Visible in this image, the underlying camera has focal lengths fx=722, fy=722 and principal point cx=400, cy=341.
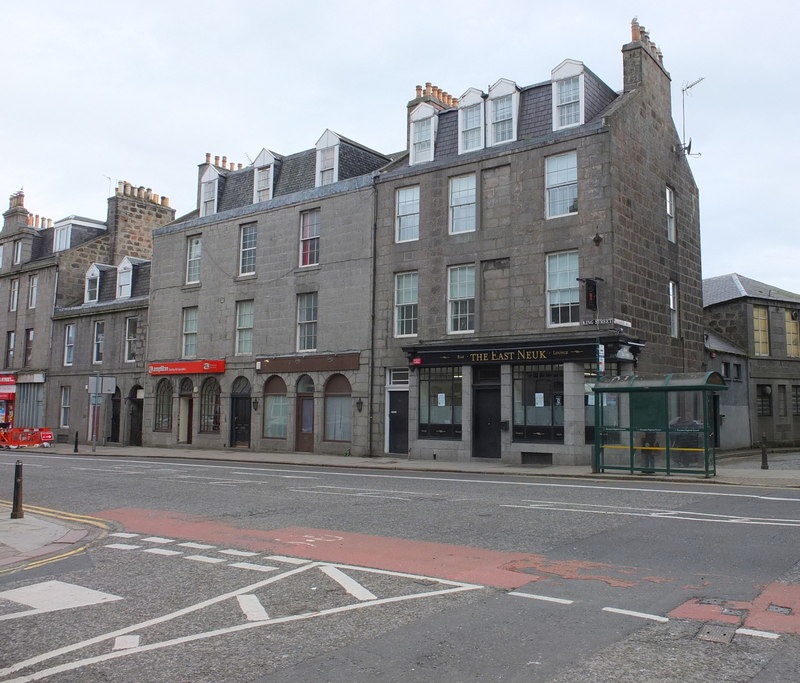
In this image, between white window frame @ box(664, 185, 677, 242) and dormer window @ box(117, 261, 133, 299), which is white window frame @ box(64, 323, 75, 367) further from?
white window frame @ box(664, 185, 677, 242)

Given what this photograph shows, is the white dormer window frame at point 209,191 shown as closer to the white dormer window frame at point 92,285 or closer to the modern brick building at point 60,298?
the modern brick building at point 60,298

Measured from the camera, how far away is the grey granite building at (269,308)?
2927 cm

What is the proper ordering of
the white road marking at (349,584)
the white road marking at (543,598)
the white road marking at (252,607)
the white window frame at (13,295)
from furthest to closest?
the white window frame at (13,295) < the white road marking at (349,584) < the white road marking at (543,598) < the white road marking at (252,607)

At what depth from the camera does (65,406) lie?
41.3 meters

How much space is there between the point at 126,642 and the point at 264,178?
29883mm

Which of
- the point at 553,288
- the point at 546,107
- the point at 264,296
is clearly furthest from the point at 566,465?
the point at 264,296

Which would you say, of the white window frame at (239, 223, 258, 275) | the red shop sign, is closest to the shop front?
the white window frame at (239, 223, 258, 275)

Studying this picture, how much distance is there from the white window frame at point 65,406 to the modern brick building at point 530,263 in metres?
22.2

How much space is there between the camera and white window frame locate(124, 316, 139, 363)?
38.2m

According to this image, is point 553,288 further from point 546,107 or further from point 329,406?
point 329,406

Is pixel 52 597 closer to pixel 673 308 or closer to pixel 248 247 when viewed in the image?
pixel 673 308

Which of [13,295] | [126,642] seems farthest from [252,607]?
[13,295]

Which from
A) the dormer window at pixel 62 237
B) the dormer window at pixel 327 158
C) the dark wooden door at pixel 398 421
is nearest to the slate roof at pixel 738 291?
the dark wooden door at pixel 398 421

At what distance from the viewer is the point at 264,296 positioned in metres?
32.0
